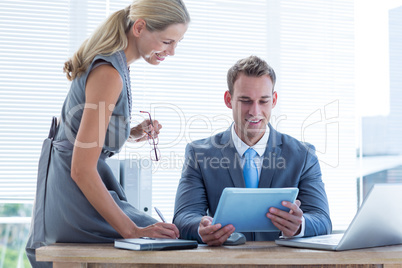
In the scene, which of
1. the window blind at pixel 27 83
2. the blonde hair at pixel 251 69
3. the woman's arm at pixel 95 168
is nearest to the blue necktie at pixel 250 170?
the blonde hair at pixel 251 69

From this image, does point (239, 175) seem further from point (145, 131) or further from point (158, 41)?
point (158, 41)

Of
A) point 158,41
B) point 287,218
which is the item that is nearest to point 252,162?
point 287,218

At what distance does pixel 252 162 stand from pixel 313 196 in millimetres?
268

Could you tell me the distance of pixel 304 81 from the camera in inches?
135

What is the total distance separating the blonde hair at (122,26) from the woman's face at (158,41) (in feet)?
0.06

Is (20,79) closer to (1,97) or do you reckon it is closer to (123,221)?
(1,97)

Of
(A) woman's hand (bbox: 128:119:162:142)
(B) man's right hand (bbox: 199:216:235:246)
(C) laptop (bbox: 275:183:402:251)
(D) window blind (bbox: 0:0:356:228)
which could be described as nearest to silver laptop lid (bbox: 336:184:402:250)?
(C) laptop (bbox: 275:183:402:251)

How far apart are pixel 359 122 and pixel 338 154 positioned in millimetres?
310

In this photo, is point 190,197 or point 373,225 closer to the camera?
point 373,225

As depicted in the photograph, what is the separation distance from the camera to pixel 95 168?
1350 millimetres

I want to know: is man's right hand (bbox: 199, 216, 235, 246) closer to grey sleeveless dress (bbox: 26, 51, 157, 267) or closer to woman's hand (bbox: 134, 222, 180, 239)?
woman's hand (bbox: 134, 222, 180, 239)

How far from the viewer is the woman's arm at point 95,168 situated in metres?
1.32

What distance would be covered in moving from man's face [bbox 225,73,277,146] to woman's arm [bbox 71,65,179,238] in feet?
2.22

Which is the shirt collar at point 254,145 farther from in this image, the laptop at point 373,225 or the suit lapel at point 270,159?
the laptop at point 373,225
